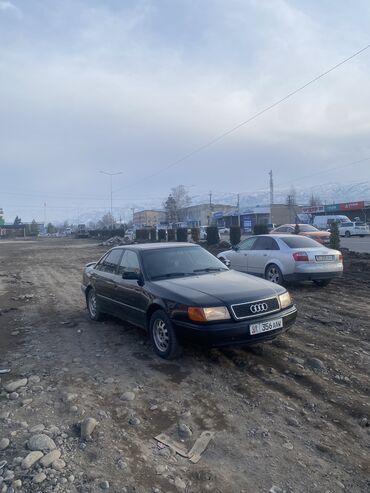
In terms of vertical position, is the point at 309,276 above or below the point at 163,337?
above

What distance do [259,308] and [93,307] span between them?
391cm

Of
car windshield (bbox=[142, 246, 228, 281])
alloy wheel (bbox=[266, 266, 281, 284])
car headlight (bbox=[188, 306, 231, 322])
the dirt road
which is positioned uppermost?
car windshield (bbox=[142, 246, 228, 281])

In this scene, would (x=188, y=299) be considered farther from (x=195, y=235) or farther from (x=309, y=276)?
(x=195, y=235)

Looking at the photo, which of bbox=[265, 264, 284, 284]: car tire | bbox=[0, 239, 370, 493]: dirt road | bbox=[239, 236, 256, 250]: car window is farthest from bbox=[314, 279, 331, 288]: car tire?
bbox=[0, 239, 370, 493]: dirt road

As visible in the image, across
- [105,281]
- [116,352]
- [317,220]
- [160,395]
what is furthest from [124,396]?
[317,220]

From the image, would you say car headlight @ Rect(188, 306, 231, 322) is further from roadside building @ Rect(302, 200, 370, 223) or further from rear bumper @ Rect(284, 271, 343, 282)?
roadside building @ Rect(302, 200, 370, 223)

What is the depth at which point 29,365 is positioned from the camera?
5324 millimetres

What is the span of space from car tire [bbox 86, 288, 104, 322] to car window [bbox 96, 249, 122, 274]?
536mm

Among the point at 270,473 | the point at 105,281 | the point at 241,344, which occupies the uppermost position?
Answer: the point at 105,281

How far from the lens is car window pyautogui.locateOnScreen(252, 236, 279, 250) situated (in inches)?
415

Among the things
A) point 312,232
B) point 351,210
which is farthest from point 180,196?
point 312,232

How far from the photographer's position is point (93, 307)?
304 inches

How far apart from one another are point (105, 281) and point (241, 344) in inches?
126

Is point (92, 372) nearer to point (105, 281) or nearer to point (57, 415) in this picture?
point (57, 415)
